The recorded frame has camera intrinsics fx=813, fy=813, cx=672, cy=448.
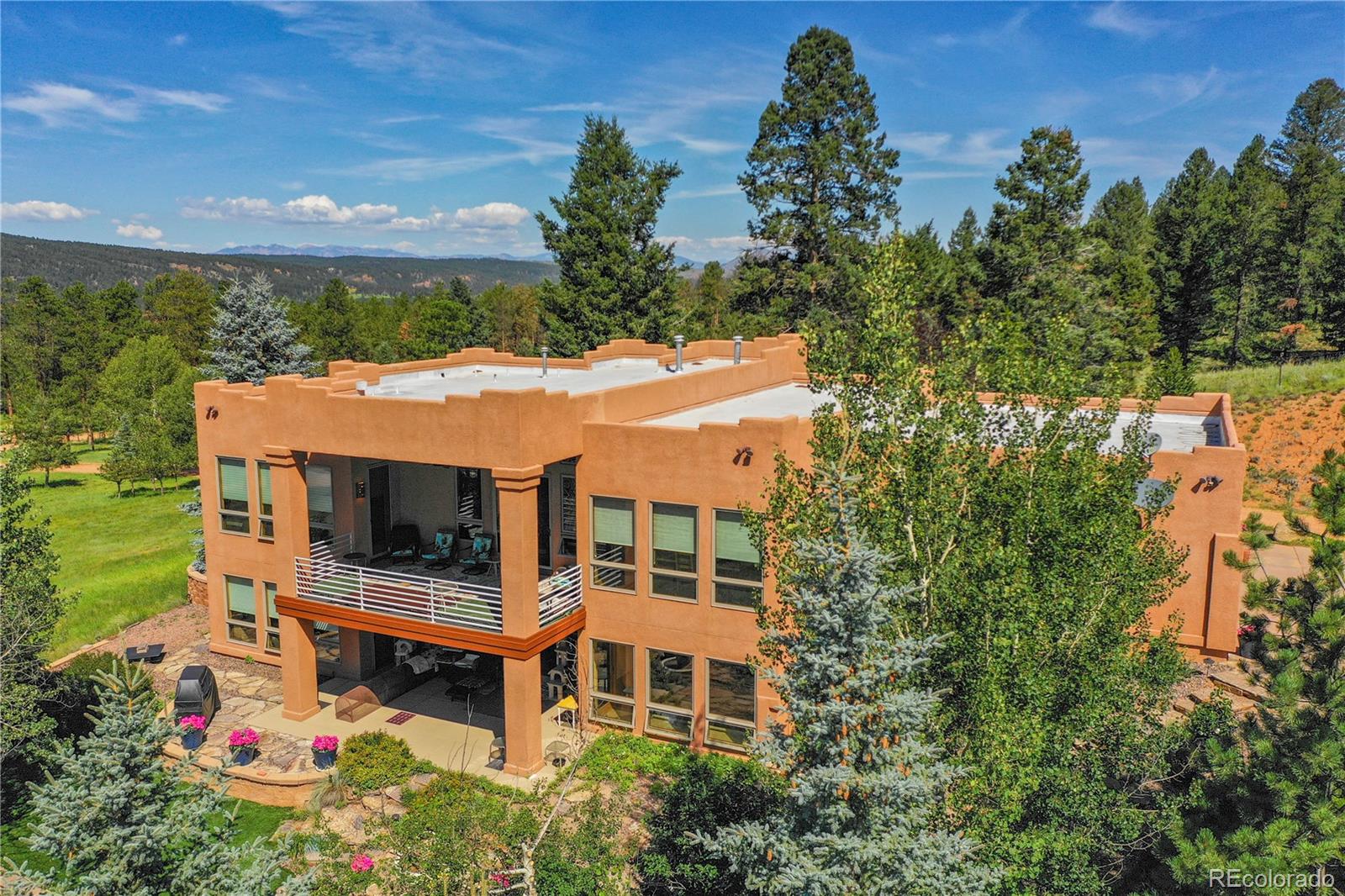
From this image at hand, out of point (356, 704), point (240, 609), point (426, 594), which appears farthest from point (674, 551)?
point (240, 609)

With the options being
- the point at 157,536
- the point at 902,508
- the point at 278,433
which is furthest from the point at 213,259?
the point at 902,508

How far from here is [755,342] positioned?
28.0 meters

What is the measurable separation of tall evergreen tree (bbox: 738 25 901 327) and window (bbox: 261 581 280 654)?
28.6 metres

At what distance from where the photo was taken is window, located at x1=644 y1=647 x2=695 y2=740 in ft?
52.4

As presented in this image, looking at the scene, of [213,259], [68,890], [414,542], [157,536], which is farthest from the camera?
[213,259]

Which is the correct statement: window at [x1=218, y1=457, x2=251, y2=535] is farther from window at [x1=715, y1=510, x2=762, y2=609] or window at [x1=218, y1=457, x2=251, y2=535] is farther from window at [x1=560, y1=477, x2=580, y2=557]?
window at [x1=715, y1=510, x2=762, y2=609]

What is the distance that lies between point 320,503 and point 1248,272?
52.8 meters

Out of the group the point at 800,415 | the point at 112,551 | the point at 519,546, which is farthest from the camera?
the point at 112,551

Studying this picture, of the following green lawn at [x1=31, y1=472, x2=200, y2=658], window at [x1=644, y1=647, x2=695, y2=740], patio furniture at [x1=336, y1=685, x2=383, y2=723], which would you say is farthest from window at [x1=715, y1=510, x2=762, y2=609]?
green lawn at [x1=31, y1=472, x2=200, y2=658]

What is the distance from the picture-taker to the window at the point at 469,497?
19.6 metres

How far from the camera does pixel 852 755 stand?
309 inches

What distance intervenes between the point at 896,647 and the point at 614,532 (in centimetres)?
863

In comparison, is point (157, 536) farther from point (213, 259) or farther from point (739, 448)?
point (213, 259)

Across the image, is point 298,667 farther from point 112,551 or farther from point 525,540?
point 112,551
